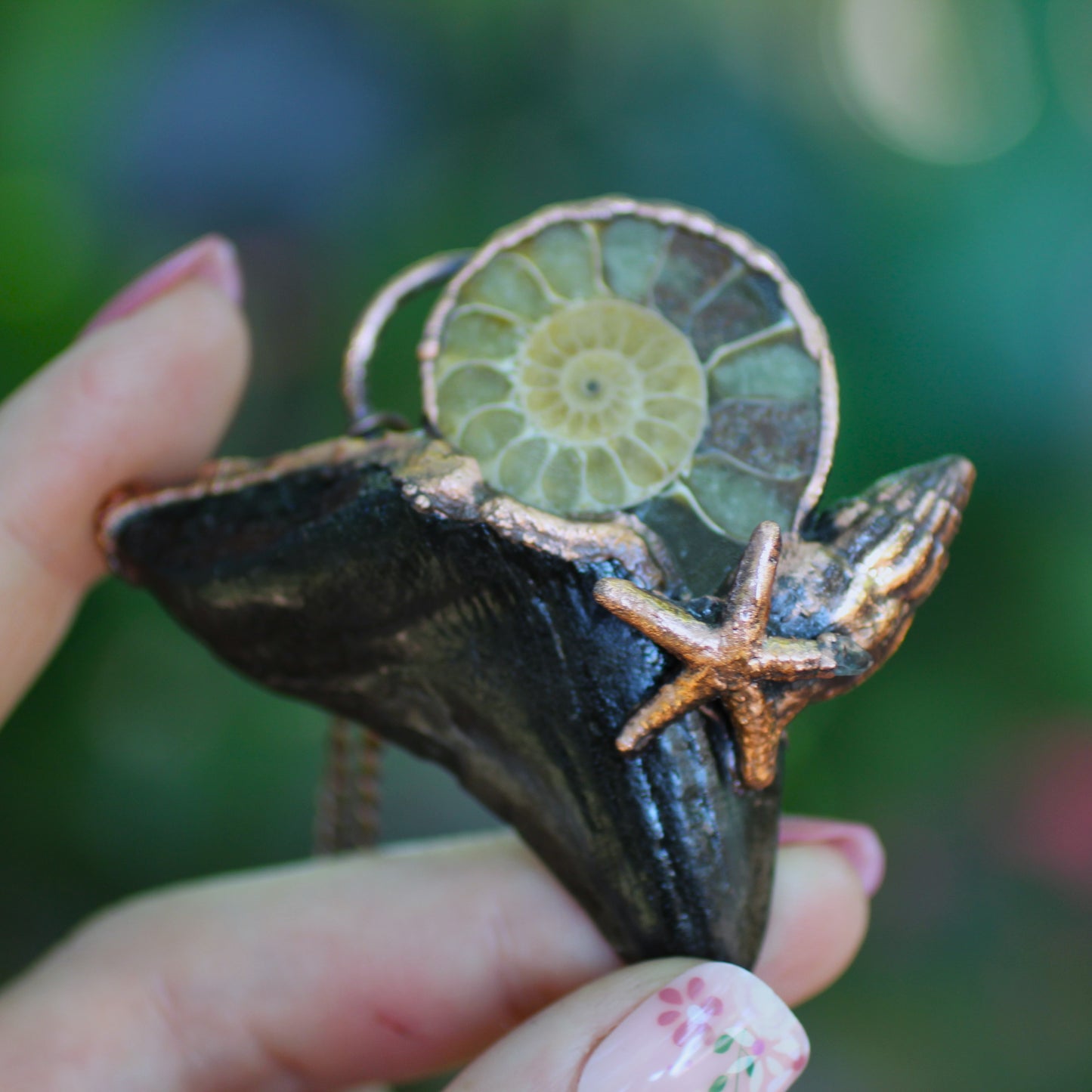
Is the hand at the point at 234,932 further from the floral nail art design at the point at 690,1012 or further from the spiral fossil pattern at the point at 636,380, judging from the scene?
the spiral fossil pattern at the point at 636,380

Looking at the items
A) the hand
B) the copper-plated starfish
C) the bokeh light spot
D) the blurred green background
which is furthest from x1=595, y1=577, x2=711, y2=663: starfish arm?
the bokeh light spot

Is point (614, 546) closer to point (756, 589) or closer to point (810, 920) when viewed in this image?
point (756, 589)

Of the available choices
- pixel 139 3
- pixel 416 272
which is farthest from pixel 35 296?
pixel 416 272

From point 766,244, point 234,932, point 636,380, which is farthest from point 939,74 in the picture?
point 234,932

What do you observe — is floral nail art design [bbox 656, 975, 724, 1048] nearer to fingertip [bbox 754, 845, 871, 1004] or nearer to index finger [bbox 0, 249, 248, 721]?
fingertip [bbox 754, 845, 871, 1004]

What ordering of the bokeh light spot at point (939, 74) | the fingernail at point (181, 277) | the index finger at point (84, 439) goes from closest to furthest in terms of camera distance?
1. the index finger at point (84, 439)
2. the fingernail at point (181, 277)
3. the bokeh light spot at point (939, 74)

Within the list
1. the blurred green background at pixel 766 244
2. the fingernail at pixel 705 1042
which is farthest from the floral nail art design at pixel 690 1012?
the blurred green background at pixel 766 244

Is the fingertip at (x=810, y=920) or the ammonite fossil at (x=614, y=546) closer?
the ammonite fossil at (x=614, y=546)
